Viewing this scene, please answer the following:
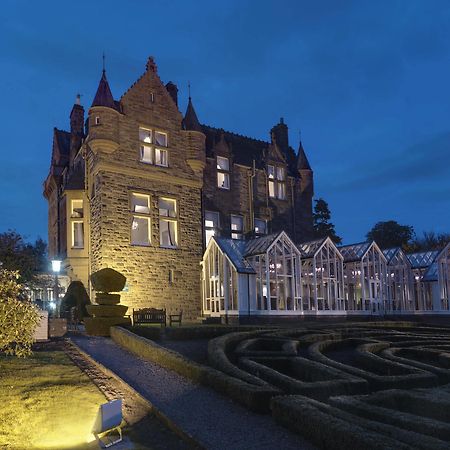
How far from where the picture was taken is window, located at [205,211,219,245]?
3341 centimetres

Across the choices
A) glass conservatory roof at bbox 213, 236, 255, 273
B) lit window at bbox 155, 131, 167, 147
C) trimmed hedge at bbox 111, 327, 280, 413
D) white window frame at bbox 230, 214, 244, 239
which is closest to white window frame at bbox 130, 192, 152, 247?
lit window at bbox 155, 131, 167, 147

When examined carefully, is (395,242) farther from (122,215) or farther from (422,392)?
(422,392)

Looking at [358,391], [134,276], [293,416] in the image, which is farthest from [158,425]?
[134,276]

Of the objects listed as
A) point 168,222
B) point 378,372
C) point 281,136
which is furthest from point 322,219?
point 378,372

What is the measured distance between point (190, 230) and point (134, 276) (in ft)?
15.3

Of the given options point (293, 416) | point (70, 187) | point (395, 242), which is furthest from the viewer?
point (395, 242)

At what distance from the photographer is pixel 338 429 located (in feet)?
23.9

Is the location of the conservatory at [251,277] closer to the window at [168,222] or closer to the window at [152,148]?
the window at [168,222]

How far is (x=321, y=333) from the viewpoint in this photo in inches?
800

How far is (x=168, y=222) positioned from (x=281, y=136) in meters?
15.1

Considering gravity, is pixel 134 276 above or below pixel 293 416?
above

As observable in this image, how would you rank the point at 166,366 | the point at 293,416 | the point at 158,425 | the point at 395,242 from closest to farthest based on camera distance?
the point at 293,416, the point at 158,425, the point at 166,366, the point at 395,242

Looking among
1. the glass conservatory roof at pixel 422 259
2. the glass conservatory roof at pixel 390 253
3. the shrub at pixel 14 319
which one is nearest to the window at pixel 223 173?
the glass conservatory roof at pixel 390 253

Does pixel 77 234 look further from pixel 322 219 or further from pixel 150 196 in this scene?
pixel 322 219
